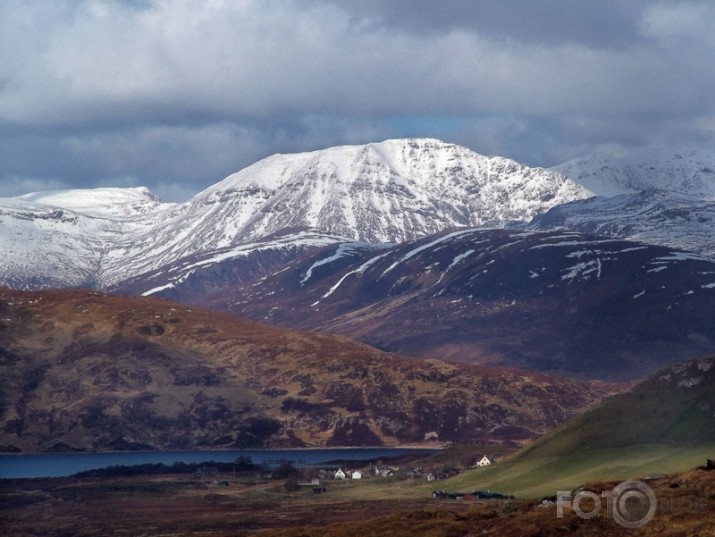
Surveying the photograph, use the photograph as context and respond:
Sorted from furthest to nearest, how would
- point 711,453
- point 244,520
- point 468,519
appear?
point 244,520 < point 711,453 < point 468,519

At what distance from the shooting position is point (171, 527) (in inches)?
7190

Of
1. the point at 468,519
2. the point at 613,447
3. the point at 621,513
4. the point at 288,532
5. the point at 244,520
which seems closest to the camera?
the point at 621,513

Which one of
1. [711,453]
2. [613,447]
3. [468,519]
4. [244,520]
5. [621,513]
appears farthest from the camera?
[613,447]

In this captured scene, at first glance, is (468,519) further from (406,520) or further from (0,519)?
(0,519)

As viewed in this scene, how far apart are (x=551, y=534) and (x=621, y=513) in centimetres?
517

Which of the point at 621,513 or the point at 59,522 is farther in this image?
the point at 59,522

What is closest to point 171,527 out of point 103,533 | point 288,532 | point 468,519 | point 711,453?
point 103,533

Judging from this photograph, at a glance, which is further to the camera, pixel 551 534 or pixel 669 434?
pixel 669 434

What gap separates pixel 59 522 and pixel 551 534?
119734mm

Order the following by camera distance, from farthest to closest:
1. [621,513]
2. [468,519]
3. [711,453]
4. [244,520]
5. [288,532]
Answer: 1. [244,520]
2. [711,453]
3. [288,532]
4. [468,519]
5. [621,513]

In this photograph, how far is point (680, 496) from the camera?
3538 inches

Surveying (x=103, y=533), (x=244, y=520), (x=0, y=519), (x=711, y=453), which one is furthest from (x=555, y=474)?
(x=0, y=519)

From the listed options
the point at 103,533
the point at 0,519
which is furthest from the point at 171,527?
the point at 0,519

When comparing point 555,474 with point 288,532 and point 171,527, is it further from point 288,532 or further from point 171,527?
point 288,532
